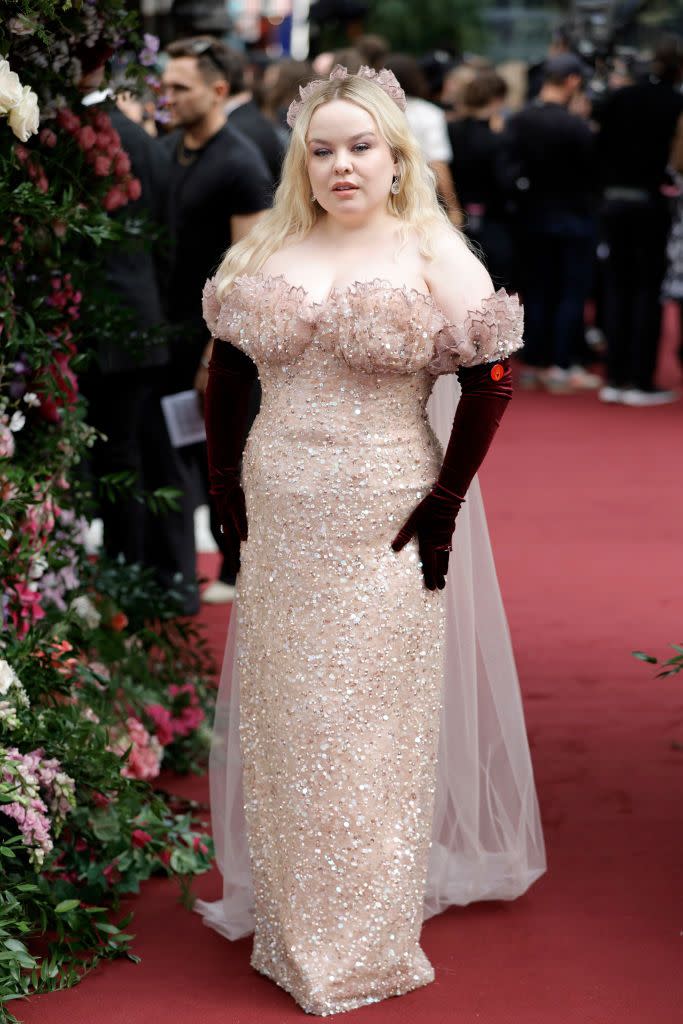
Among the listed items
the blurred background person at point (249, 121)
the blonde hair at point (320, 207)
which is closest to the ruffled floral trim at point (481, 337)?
the blonde hair at point (320, 207)

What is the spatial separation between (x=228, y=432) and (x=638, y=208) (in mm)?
6777

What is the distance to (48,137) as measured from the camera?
3.76 meters

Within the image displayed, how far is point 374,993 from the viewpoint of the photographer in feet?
11.0

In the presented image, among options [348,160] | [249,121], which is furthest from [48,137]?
[249,121]

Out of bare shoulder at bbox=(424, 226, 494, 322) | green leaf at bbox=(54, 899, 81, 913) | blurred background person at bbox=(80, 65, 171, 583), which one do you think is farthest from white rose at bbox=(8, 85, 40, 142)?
green leaf at bbox=(54, 899, 81, 913)

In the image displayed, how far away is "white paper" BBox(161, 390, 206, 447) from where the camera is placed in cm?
549

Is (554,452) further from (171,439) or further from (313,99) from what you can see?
(313,99)

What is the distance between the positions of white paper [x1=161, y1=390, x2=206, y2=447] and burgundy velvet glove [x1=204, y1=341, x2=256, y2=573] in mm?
1996

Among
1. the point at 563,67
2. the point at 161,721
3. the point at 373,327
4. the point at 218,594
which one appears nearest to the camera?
the point at 373,327

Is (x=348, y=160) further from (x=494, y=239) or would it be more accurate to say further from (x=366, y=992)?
(x=494, y=239)

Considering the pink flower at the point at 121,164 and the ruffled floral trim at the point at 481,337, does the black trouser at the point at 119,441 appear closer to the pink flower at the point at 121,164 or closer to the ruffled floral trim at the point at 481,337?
the pink flower at the point at 121,164

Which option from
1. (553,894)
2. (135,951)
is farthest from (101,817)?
(553,894)

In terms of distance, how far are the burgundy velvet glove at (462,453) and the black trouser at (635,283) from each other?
678cm

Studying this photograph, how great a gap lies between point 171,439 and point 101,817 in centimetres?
202
